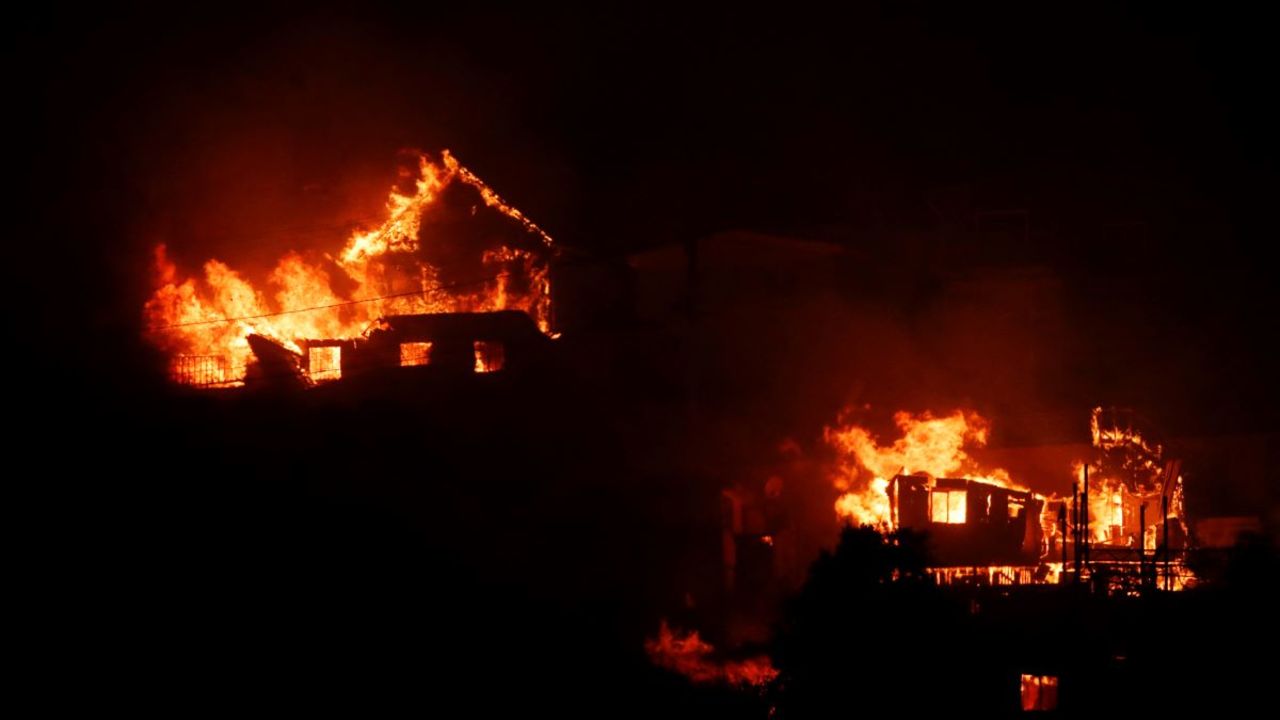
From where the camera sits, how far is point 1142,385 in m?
34.5

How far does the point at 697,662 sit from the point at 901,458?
802cm

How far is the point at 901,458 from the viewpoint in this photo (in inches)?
1120

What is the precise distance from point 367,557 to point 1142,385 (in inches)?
911

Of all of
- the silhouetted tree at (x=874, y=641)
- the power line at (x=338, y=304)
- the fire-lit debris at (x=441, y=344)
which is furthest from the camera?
the power line at (x=338, y=304)

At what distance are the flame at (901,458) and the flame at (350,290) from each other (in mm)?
9979

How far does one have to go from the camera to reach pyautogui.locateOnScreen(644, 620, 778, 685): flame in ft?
75.3

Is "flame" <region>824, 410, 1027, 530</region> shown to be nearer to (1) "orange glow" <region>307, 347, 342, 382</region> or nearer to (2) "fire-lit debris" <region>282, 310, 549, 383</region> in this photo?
(2) "fire-lit debris" <region>282, 310, 549, 383</region>

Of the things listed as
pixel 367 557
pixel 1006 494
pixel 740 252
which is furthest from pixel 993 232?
pixel 367 557

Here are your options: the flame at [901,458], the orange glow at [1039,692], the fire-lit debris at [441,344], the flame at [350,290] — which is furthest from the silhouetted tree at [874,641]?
the flame at [350,290]

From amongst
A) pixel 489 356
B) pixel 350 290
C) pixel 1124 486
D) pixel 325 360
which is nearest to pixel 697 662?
pixel 489 356

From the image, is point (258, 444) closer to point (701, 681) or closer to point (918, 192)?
point (701, 681)

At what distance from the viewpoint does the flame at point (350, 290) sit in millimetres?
31766

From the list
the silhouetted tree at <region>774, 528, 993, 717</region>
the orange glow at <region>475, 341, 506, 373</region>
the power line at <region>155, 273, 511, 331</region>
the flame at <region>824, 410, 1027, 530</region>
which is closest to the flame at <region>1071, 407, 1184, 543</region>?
the flame at <region>824, 410, 1027, 530</region>

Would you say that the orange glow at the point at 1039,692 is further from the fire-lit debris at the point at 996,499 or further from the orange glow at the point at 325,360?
the orange glow at the point at 325,360
